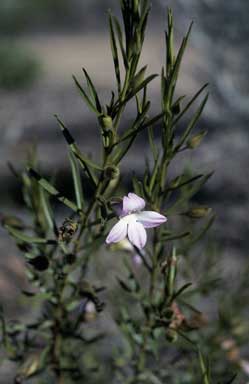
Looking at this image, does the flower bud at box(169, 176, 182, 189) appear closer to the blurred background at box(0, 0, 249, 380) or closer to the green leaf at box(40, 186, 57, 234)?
the green leaf at box(40, 186, 57, 234)

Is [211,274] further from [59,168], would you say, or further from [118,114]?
[59,168]

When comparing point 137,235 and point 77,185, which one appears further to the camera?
point 77,185

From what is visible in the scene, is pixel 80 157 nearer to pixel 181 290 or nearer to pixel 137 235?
pixel 137 235

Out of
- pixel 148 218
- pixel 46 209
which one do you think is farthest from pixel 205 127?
pixel 148 218

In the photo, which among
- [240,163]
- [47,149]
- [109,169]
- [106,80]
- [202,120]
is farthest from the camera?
[106,80]

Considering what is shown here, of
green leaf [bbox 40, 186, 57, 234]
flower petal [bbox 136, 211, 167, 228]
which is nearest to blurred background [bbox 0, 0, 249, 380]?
green leaf [bbox 40, 186, 57, 234]

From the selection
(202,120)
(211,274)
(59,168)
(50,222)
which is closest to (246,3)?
(202,120)

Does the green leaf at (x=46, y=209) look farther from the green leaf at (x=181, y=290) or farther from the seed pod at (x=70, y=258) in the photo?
the green leaf at (x=181, y=290)
